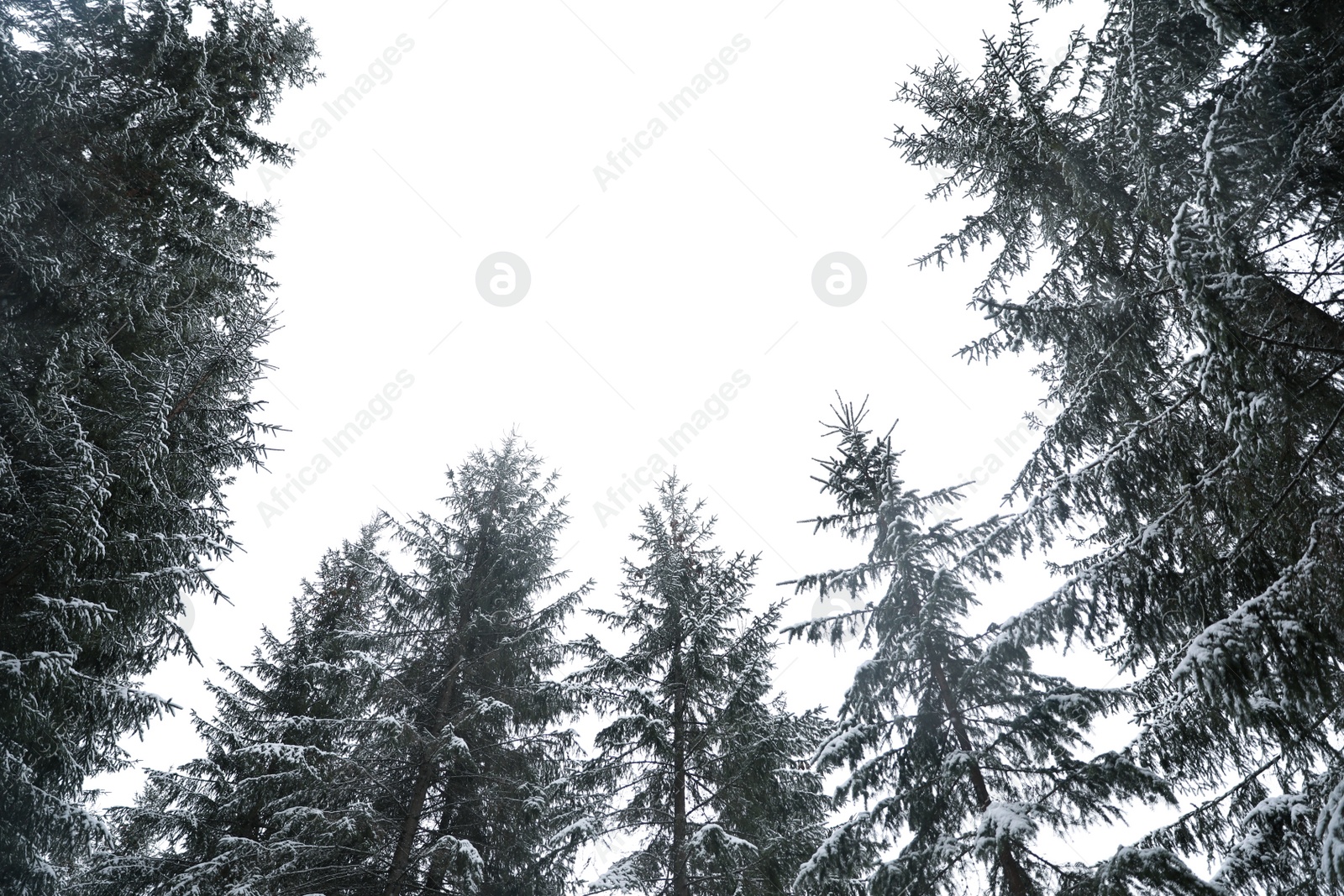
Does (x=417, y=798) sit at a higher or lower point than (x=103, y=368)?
lower

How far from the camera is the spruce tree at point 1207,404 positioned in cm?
414

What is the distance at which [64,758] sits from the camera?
6855 millimetres

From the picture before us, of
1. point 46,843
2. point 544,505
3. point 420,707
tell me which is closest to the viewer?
point 46,843

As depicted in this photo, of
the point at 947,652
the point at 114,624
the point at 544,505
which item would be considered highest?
the point at 544,505

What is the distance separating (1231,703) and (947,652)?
337cm

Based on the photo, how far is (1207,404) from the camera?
490 cm

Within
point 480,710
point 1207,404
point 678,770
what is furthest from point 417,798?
point 1207,404

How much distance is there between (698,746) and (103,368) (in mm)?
10080

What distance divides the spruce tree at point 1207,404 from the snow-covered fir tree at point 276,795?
30.9 ft

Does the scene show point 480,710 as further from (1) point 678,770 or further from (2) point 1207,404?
(2) point 1207,404

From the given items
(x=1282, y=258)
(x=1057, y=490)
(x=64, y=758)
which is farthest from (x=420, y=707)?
(x=1282, y=258)

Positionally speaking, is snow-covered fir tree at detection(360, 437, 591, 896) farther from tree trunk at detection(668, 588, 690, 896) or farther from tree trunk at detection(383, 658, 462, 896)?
tree trunk at detection(668, 588, 690, 896)

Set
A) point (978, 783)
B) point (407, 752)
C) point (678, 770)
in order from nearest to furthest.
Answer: point (978, 783)
point (678, 770)
point (407, 752)

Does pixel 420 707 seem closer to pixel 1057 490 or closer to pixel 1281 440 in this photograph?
pixel 1057 490
